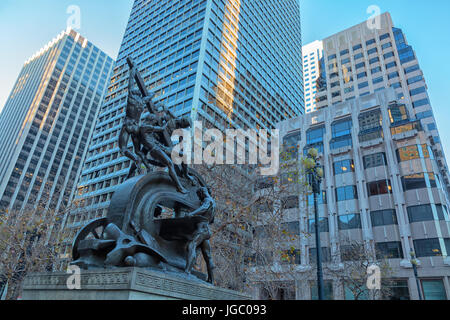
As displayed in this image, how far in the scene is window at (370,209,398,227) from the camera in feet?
103

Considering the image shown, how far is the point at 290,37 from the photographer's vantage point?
3620 inches

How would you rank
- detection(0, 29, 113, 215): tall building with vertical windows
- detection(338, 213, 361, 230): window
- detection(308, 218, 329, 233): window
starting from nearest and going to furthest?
detection(338, 213, 361, 230): window
detection(308, 218, 329, 233): window
detection(0, 29, 113, 215): tall building with vertical windows

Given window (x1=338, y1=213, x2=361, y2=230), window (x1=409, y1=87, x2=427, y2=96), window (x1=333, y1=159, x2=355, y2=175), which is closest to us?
window (x1=338, y1=213, x2=361, y2=230)

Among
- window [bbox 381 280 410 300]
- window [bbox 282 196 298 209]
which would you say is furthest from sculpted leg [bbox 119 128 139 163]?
window [bbox 381 280 410 300]

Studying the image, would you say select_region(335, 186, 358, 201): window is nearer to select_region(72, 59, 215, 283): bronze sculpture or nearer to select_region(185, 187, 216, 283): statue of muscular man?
select_region(72, 59, 215, 283): bronze sculpture

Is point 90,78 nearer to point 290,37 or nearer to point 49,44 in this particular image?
point 49,44

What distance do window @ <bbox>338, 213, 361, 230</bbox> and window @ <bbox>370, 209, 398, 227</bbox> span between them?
149 cm

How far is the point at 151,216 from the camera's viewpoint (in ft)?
22.0

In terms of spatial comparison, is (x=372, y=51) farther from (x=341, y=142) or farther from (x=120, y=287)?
(x=120, y=287)

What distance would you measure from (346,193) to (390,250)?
7.67m

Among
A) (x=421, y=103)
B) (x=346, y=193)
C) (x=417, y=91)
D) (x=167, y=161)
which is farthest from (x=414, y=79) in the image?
(x=167, y=161)
